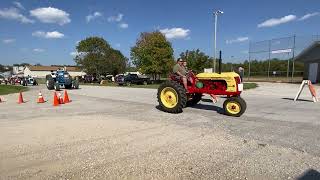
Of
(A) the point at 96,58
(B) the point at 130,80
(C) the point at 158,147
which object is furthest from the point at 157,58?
(C) the point at 158,147

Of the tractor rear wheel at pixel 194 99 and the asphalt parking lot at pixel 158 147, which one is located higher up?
the tractor rear wheel at pixel 194 99

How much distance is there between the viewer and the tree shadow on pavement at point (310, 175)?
188 inches

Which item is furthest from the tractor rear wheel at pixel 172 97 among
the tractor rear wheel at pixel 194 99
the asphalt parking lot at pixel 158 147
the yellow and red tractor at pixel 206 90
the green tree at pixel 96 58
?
the green tree at pixel 96 58

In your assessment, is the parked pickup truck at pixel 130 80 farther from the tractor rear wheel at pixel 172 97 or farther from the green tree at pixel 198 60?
the tractor rear wheel at pixel 172 97

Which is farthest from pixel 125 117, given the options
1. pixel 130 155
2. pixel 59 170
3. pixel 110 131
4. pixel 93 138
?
pixel 59 170

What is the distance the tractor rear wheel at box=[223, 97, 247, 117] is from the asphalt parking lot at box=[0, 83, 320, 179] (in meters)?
0.51

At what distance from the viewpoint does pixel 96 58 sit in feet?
243

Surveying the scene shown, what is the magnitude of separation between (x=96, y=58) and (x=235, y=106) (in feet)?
218

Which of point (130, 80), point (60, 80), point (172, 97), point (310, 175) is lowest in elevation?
point (310, 175)

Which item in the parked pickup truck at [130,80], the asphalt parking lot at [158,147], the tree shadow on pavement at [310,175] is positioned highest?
the parked pickup truck at [130,80]

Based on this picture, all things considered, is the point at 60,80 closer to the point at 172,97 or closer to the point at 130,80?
the point at 130,80

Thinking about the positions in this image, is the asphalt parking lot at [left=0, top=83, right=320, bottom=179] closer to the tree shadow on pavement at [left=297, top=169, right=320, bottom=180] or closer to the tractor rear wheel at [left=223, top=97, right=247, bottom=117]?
the tree shadow on pavement at [left=297, top=169, right=320, bottom=180]

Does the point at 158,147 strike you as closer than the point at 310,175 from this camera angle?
No

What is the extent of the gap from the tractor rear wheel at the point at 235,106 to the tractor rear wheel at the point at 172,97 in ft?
4.91
